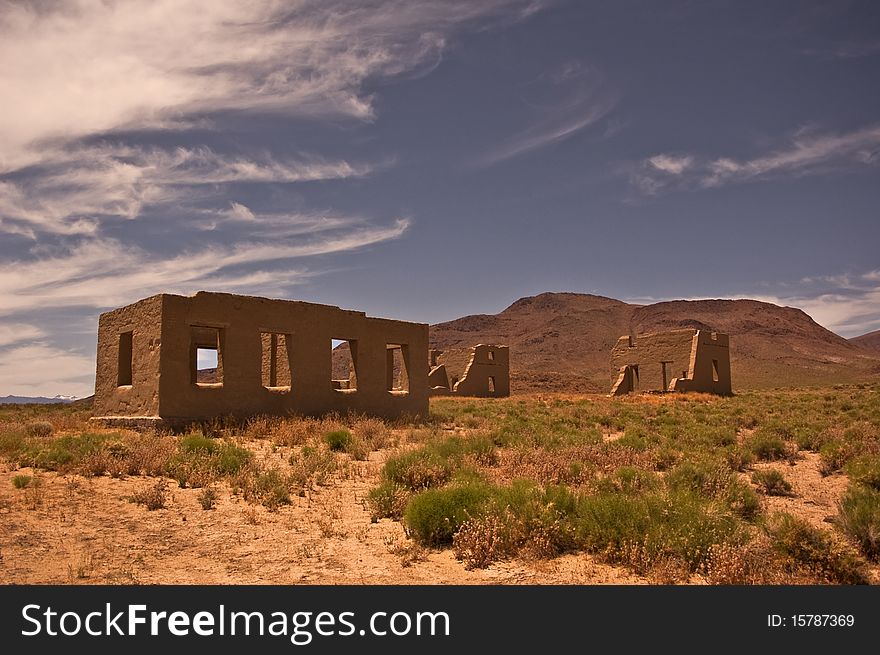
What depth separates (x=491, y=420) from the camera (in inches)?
775

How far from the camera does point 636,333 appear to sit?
352 ft

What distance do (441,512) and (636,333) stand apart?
106 meters

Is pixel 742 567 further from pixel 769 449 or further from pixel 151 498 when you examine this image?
pixel 769 449

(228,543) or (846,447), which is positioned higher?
(846,447)

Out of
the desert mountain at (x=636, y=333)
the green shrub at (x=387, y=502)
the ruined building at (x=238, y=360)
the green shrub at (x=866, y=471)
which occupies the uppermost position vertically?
the desert mountain at (x=636, y=333)

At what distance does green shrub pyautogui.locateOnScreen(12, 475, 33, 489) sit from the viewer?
828cm

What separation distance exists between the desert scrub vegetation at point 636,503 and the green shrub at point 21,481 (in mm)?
4740

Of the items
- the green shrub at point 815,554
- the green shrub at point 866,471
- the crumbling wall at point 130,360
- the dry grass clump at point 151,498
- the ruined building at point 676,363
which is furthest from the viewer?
the ruined building at point 676,363

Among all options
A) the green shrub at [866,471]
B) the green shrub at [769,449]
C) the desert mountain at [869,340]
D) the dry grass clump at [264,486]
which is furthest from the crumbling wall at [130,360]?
the desert mountain at [869,340]

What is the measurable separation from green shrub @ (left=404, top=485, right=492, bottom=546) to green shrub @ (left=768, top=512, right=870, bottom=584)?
110 inches

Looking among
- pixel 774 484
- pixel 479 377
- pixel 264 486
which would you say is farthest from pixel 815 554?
pixel 479 377

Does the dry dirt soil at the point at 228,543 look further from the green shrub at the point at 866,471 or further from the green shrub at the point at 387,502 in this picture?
the green shrub at the point at 866,471

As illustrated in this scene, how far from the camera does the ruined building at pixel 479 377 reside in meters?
35.7

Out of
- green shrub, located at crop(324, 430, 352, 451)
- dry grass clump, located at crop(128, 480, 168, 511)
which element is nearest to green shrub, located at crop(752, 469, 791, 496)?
green shrub, located at crop(324, 430, 352, 451)
